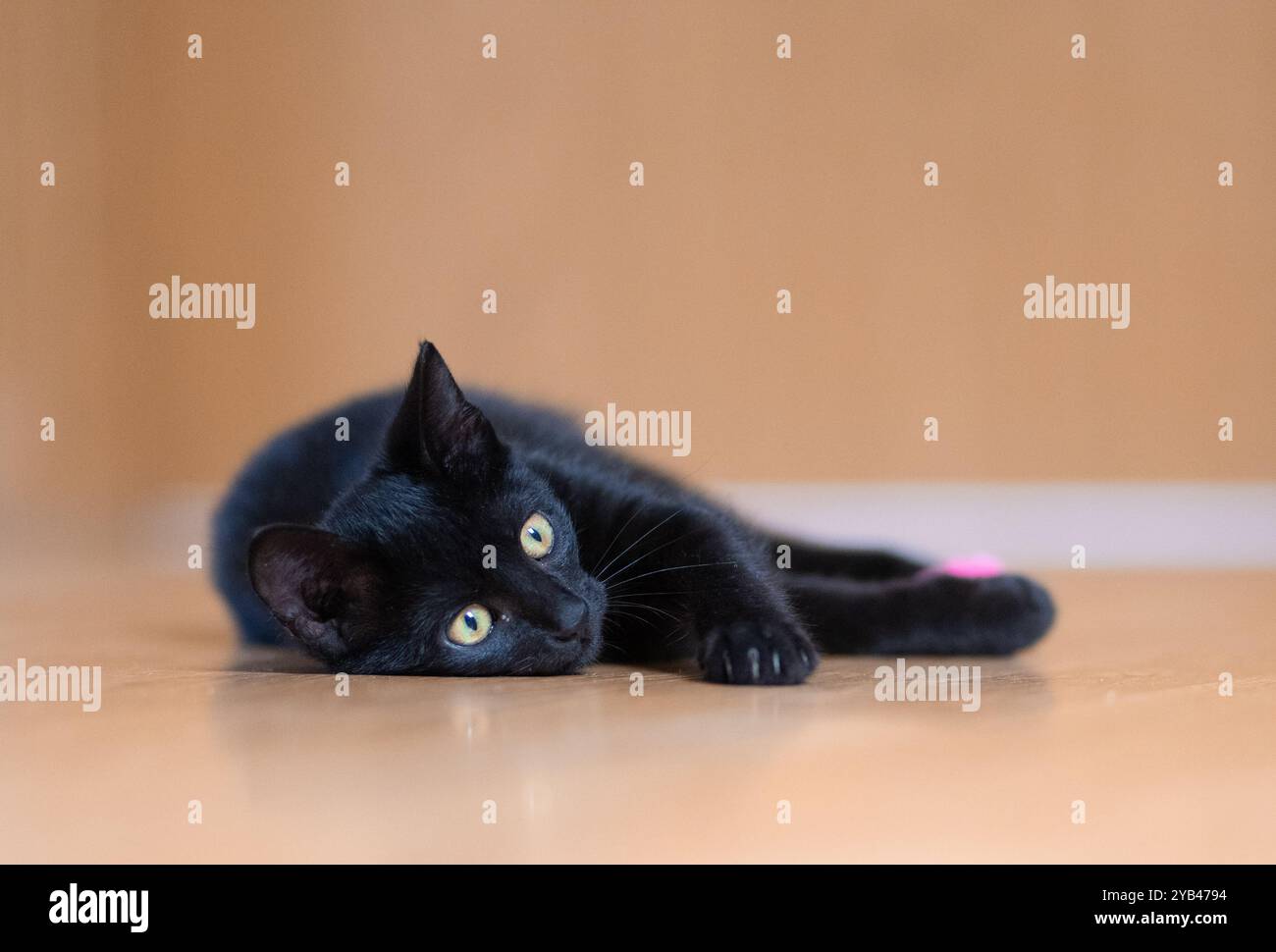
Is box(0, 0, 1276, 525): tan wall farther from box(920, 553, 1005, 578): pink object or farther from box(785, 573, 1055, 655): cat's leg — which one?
box(785, 573, 1055, 655): cat's leg

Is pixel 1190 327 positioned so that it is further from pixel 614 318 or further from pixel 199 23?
pixel 199 23

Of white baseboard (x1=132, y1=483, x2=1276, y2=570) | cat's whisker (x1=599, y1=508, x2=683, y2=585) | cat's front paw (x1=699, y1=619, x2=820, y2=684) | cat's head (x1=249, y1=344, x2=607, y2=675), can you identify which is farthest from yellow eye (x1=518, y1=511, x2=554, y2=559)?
white baseboard (x1=132, y1=483, x2=1276, y2=570)

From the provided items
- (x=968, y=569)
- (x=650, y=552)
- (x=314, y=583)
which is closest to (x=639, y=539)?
(x=650, y=552)

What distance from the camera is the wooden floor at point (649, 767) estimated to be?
90 centimetres

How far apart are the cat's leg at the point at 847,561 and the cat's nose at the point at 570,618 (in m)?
0.62

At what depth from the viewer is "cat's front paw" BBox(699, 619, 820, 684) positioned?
1452 millimetres

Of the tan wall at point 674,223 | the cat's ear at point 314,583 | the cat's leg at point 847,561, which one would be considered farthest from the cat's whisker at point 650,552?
the tan wall at point 674,223

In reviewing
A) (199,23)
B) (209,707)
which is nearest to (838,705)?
(209,707)

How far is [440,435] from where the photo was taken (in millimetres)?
1557

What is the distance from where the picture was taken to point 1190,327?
12.3 ft

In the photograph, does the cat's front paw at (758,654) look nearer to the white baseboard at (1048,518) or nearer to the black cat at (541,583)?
the black cat at (541,583)

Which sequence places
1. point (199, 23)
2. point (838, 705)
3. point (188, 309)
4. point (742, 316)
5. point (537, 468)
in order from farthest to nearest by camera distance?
point (188, 309), point (199, 23), point (742, 316), point (537, 468), point (838, 705)

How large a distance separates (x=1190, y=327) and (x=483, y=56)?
2.49m

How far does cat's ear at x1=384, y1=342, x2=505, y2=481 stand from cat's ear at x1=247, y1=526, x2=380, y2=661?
0.53ft
